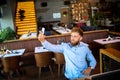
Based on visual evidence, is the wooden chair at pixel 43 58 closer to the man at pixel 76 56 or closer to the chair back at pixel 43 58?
the chair back at pixel 43 58

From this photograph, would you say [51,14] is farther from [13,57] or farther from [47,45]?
[47,45]

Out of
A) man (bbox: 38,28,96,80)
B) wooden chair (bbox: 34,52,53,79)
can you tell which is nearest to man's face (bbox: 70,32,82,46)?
man (bbox: 38,28,96,80)

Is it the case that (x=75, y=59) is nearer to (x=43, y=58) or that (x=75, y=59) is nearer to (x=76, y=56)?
(x=76, y=56)

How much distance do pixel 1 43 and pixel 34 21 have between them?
779cm

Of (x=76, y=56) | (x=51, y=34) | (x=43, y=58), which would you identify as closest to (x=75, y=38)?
(x=76, y=56)

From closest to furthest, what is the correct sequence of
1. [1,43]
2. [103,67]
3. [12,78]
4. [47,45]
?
[47,45] → [103,67] → [12,78] → [1,43]

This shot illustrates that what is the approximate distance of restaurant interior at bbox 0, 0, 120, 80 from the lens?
5.30m

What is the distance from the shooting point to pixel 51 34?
899 centimetres

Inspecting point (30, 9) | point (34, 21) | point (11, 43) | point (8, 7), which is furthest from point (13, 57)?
point (30, 9)

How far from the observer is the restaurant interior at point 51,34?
530 centimetres

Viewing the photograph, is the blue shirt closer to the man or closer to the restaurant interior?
the man

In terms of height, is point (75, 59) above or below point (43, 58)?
above

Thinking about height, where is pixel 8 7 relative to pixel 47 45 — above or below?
above

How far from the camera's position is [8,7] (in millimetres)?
12359
